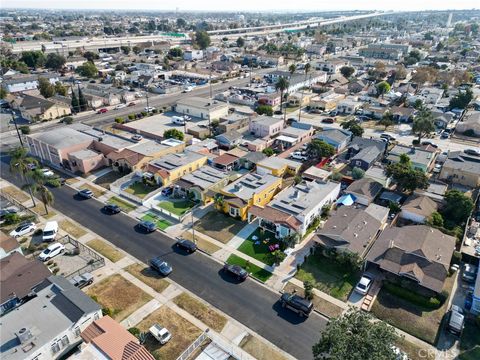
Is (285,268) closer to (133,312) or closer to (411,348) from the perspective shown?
(411,348)

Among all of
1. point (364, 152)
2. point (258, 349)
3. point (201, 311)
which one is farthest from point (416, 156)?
point (201, 311)

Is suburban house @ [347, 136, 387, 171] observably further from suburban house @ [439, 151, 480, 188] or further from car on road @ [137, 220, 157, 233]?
car on road @ [137, 220, 157, 233]

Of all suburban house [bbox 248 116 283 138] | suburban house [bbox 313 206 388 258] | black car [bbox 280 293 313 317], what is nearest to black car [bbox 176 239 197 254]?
black car [bbox 280 293 313 317]

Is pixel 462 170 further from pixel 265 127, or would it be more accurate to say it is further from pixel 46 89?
pixel 46 89

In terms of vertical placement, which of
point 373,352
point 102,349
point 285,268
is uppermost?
point 373,352

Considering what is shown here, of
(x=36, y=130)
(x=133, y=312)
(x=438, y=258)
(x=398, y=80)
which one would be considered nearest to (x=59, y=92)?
(x=36, y=130)
